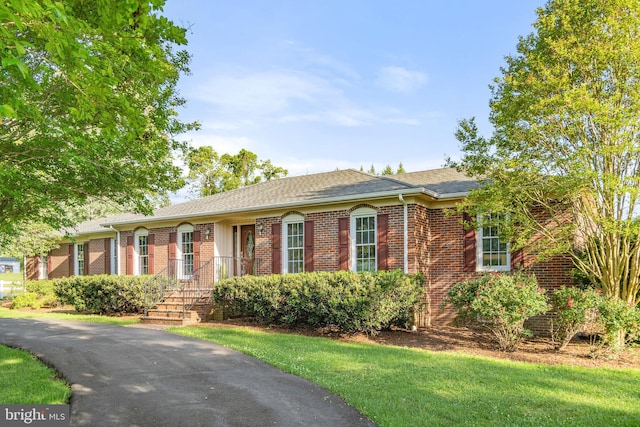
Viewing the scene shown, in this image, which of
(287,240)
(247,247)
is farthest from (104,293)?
(287,240)

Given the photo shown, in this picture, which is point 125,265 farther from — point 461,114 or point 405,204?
point 461,114

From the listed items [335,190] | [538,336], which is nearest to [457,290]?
[538,336]

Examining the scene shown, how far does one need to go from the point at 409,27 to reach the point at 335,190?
516 cm

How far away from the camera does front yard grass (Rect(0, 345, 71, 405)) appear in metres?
5.54

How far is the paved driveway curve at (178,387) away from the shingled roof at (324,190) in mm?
5869

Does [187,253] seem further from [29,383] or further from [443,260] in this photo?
[29,383]

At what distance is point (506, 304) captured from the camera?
8.94 meters

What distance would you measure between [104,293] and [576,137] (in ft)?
48.4

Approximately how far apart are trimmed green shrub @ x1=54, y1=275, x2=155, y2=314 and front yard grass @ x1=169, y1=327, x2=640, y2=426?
6789 millimetres

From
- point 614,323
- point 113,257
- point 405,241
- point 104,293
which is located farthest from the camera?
point 113,257

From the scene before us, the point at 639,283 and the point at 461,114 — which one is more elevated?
the point at 461,114

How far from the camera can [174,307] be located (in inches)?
537

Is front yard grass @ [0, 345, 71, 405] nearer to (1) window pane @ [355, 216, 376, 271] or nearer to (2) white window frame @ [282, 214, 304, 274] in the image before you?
(2) white window frame @ [282, 214, 304, 274]

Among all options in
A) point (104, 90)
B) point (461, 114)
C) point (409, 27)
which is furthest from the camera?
point (409, 27)
